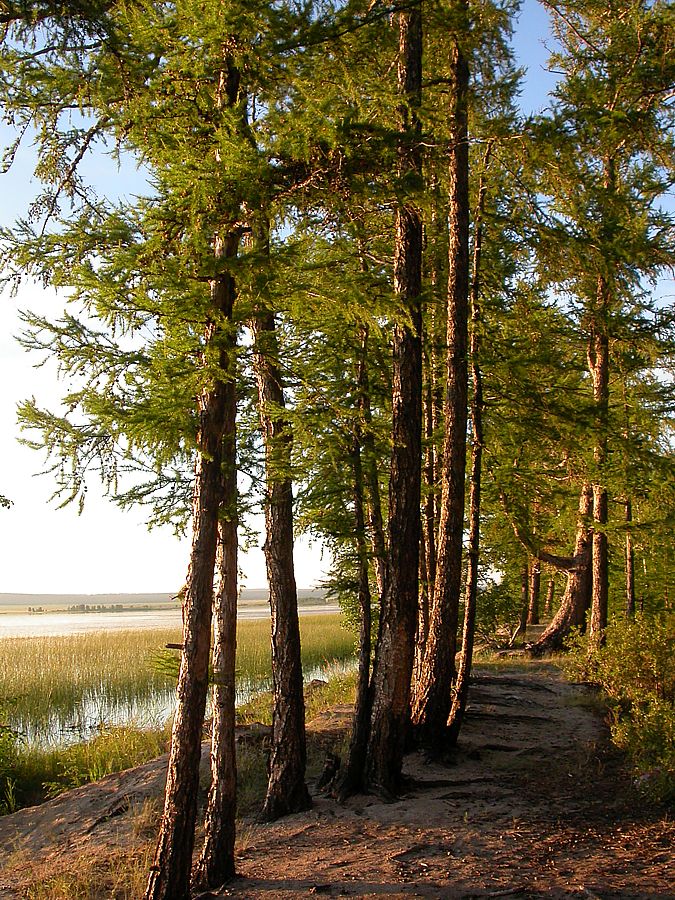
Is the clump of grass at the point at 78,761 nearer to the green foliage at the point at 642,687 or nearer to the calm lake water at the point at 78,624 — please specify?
the green foliage at the point at 642,687

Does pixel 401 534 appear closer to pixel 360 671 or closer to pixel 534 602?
pixel 360 671

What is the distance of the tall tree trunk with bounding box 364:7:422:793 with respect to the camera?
8461 mm

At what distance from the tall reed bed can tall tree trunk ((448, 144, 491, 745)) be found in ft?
15.4

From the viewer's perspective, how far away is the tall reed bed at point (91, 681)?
1644cm

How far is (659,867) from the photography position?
19.0 feet

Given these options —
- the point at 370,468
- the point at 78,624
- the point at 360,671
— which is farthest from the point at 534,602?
the point at 78,624

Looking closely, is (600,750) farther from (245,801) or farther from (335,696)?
(335,696)

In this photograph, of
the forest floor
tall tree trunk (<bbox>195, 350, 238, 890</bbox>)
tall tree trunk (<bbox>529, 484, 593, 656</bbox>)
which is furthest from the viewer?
tall tree trunk (<bbox>529, 484, 593, 656</bbox>)

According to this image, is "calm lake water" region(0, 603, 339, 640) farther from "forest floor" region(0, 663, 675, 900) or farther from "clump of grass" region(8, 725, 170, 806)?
"forest floor" region(0, 663, 675, 900)

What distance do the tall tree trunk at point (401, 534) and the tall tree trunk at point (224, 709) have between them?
7.01ft

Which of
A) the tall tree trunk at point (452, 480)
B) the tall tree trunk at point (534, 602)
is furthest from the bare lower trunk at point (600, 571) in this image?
the tall tree trunk at point (534, 602)

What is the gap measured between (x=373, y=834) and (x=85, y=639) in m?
26.4


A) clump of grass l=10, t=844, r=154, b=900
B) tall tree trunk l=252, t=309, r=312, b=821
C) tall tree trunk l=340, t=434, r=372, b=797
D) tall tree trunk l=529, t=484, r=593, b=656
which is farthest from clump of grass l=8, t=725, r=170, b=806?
tall tree trunk l=529, t=484, r=593, b=656

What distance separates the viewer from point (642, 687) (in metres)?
10.6
